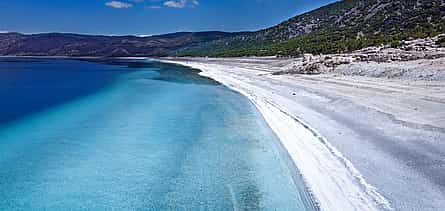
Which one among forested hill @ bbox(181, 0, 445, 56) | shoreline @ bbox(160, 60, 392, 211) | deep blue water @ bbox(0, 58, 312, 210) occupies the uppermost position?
forested hill @ bbox(181, 0, 445, 56)

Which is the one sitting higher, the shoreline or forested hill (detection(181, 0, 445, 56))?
forested hill (detection(181, 0, 445, 56))

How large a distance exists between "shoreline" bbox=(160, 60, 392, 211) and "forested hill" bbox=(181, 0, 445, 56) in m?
31.9

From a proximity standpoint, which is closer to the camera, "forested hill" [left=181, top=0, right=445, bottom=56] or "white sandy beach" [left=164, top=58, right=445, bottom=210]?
"white sandy beach" [left=164, top=58, right=445, bottom=210]

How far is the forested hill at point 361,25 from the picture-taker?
52297 mm

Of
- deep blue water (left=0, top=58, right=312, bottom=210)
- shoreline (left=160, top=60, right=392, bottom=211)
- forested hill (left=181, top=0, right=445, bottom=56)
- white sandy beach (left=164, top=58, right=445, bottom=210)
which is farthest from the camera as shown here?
forested hill (left=181, top=0, right=445, bottom=56)

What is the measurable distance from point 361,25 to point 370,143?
2733 inches

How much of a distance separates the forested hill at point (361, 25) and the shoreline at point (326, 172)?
3188 centimetres

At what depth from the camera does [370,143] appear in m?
10.6

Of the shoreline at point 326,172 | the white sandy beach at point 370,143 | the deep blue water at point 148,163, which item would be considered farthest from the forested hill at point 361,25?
the shoreline at point 326,172

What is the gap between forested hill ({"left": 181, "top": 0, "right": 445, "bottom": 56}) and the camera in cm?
5230

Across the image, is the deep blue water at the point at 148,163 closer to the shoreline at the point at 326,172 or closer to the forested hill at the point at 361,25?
the shoreline at the point at 326,172

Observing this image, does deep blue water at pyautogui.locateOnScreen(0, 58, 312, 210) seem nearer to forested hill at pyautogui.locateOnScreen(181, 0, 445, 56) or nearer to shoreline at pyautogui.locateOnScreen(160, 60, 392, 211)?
shoreline at pyautogui.locateOnScreen(160, 60, 392, 211)

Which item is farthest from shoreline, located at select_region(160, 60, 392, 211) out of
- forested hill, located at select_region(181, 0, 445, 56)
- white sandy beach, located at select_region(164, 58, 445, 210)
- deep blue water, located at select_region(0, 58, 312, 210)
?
forested hill, located at select_region(181, 0, 445, 56)

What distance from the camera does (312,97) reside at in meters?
20.4
